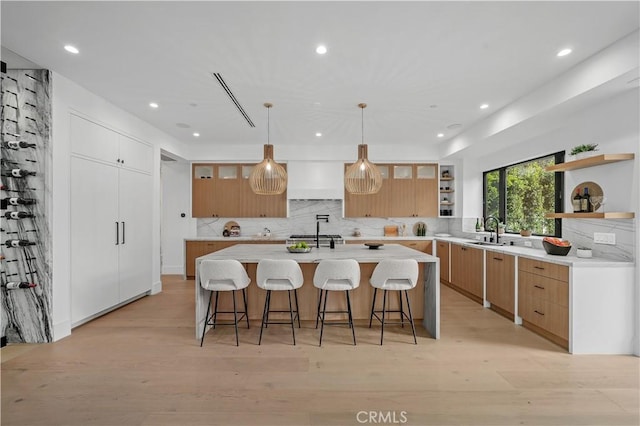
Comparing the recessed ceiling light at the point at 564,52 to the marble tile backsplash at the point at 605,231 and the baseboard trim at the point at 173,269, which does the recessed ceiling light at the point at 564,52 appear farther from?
the baseboard trim at the point at 173,269

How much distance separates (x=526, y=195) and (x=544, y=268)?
2.14 m

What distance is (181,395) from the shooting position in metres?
2.20

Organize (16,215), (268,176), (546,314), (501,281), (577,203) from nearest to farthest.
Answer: (16,215) < (546,314) < (577,203) < (268,176) < (501,281)

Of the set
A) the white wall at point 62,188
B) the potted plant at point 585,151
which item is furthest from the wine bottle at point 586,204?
the white wall at point 62,188

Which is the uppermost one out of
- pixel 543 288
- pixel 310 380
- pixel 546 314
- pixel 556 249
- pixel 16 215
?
pixel 16 215

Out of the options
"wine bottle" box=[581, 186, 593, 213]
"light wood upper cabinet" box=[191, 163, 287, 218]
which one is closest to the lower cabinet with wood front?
"wine bottle" box=[581, 186, 593, 213]

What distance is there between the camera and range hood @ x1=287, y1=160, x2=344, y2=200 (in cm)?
632

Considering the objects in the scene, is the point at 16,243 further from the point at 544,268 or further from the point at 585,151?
Answer: the point at 585,151

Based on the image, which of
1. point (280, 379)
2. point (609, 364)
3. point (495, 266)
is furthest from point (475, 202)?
point (280, 379)

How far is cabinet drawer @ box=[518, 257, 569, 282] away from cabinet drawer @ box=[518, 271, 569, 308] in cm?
4

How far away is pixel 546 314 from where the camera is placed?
3.11 metres

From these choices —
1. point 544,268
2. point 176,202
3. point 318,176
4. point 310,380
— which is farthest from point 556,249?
point 176,202

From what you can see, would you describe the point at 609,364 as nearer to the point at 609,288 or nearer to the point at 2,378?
the point at 609,288

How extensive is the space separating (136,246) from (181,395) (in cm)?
295
